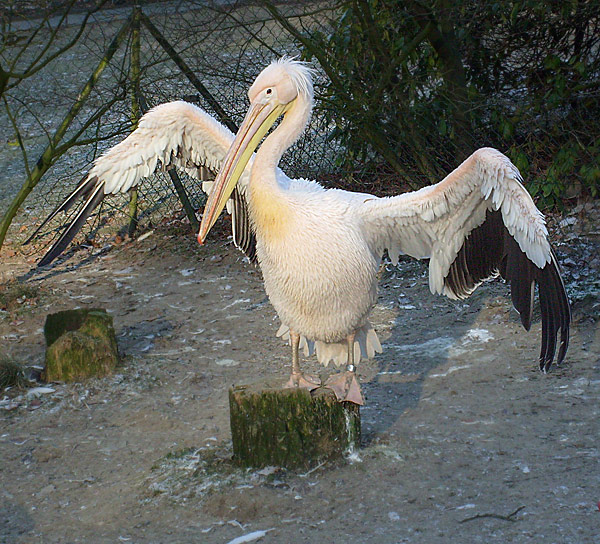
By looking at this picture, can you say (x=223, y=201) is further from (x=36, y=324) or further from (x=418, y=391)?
(x=36, y=324)

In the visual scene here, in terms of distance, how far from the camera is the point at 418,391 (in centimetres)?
374

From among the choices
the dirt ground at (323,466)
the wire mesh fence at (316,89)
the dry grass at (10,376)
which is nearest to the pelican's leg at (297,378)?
the dirt ground at (323,466)

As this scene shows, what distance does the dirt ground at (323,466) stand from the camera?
2791 mm

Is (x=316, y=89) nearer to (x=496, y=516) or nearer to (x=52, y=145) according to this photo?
(x=52, y=145)

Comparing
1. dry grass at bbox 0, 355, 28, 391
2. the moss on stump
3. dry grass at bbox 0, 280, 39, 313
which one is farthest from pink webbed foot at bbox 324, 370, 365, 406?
dry grass at bbox 0, 280, 39, 313

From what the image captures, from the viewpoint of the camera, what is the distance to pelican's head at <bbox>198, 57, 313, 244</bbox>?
3.05m

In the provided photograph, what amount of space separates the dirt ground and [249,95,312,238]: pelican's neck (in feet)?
3.06

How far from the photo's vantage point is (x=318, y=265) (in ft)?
9.90

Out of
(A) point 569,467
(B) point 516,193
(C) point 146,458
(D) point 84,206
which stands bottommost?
(A) point 569,467

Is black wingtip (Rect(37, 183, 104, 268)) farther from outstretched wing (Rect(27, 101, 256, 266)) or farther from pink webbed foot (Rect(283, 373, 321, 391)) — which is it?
pink webbed foot (Rect(283, 373, 321, 391))

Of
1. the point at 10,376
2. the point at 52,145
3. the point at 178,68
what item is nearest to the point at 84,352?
the point at 10,376

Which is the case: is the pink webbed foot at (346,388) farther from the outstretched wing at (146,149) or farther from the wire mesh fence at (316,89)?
the wire mesh fence at (316,89)

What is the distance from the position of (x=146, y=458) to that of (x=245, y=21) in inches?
112

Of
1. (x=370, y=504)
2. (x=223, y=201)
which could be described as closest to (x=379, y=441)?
(x=370, y=504)
